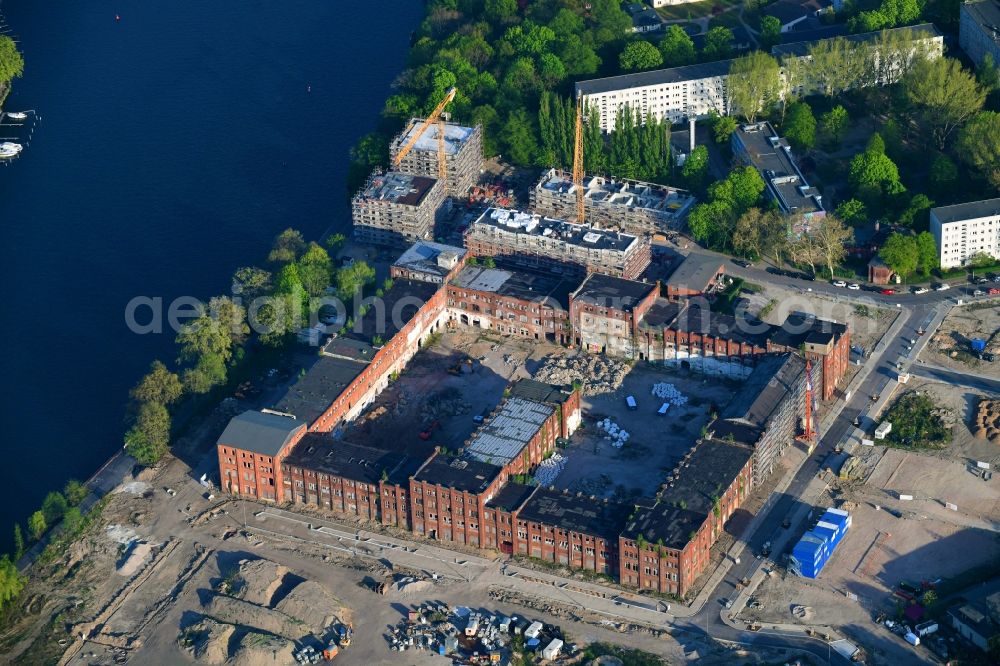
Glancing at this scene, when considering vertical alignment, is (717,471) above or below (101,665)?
above

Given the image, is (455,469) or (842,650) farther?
(455,469)

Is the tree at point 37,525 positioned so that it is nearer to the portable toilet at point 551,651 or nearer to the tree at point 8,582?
the tree at point 8,582

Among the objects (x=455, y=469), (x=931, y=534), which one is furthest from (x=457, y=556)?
(x=931, y=534)

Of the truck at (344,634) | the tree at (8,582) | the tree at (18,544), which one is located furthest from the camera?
the tree at (18,544)

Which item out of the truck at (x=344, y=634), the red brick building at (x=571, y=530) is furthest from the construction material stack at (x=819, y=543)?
the truck at (x=344, y=634)

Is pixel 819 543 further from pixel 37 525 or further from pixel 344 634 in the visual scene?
pixel 37 525

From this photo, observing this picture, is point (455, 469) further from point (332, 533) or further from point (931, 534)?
point (931, 534)
